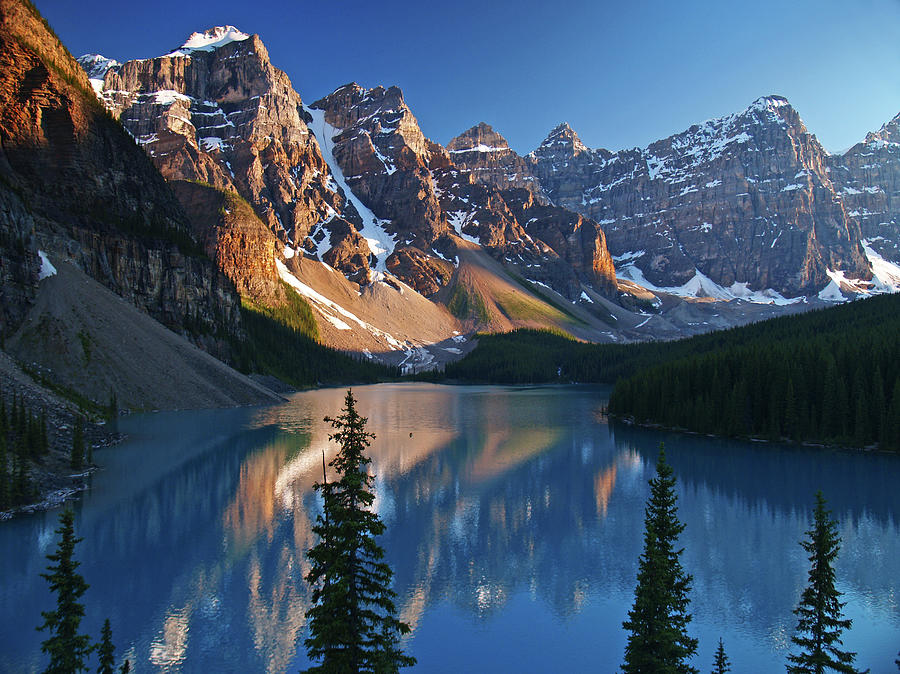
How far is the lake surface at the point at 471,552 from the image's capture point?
17.3m

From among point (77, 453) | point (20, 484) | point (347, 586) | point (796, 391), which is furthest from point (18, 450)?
point (796, 391)

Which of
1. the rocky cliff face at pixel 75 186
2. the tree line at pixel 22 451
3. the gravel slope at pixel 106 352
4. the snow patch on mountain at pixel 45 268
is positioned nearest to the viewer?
the tree line at pixel 22 451

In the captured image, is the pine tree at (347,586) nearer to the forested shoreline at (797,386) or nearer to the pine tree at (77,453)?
the pine tree at (77,453)

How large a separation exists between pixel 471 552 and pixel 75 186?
8933 cm

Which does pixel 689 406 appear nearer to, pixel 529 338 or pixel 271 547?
pixel 271 547

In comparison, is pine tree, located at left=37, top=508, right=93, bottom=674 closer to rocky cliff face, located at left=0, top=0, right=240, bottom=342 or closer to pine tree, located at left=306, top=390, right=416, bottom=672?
pine tree, located at left=306, top=390, right=416, bottom=672

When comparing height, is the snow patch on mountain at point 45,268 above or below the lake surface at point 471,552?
above

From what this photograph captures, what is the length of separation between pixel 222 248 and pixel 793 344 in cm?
14607

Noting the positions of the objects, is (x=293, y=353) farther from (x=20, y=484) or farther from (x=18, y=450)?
(x=20, y=484)

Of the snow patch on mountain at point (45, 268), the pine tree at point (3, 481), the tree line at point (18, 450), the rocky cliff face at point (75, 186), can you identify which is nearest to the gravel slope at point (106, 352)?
the snow patch on mountain at point (45, 268)

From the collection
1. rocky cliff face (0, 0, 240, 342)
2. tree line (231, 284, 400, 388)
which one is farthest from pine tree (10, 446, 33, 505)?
tree line (231, 284, 400, 388)

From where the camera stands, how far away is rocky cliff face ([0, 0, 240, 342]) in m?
77.5

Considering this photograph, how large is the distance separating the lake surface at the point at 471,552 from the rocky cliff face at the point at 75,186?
143 ft

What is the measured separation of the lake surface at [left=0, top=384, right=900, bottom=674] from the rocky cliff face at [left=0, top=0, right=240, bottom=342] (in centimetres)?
4357
